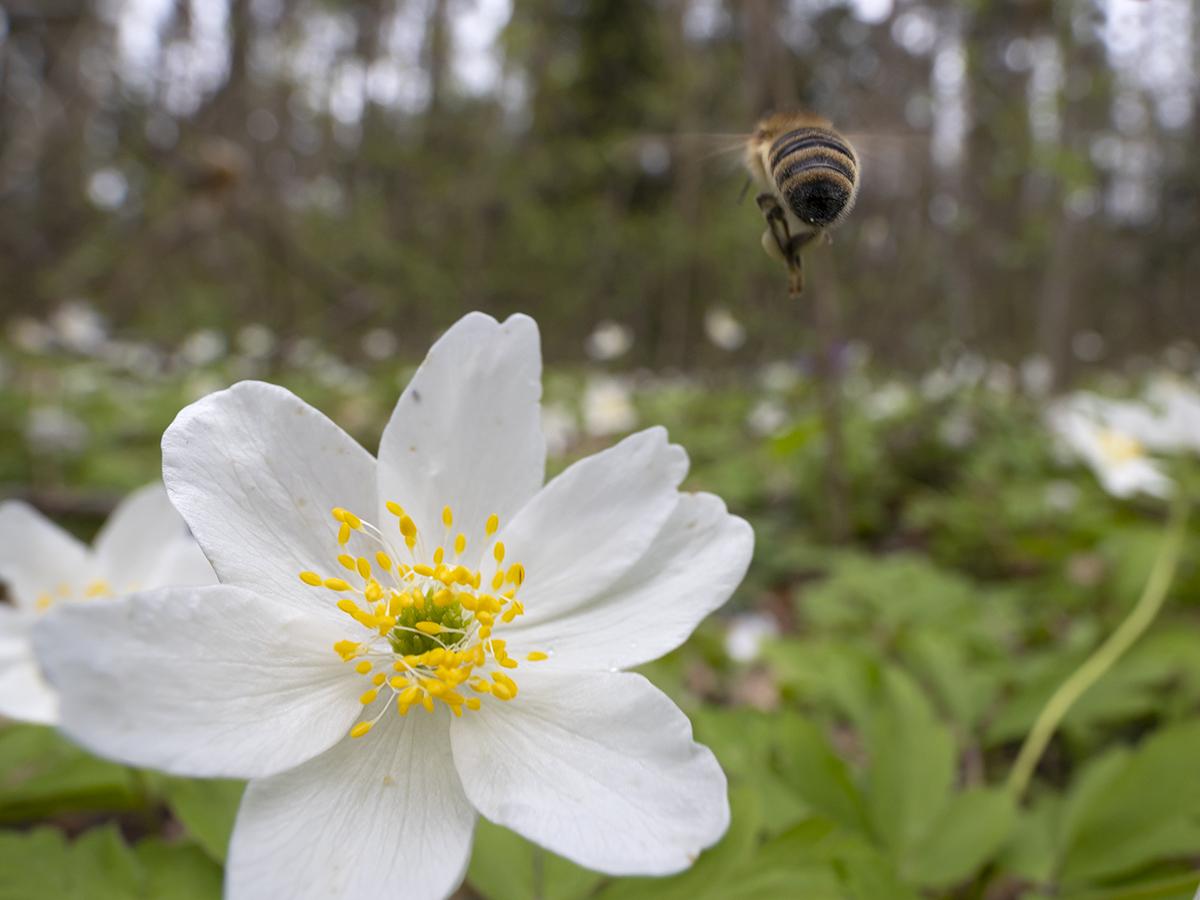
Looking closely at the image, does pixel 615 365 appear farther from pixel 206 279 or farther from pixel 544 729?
pixel 544 729

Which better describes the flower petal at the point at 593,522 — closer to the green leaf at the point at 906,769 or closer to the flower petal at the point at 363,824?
the flower petal at the point at 363,824

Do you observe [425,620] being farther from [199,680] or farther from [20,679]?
[20,679]

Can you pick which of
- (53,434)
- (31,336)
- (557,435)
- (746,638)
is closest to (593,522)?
(746,638)

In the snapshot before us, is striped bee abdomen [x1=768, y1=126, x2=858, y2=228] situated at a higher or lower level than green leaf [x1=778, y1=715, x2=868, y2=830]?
higher

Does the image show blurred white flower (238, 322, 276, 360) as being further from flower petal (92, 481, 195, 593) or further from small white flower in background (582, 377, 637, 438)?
flower petal (92, 481, 195, 593)

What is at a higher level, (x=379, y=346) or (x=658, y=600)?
(x=658, y=600)

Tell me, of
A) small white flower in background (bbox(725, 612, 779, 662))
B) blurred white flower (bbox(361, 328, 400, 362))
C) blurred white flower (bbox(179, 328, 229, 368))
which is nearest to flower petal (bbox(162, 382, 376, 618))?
small white flower in background (bbox(725, 612, 779, 662))
